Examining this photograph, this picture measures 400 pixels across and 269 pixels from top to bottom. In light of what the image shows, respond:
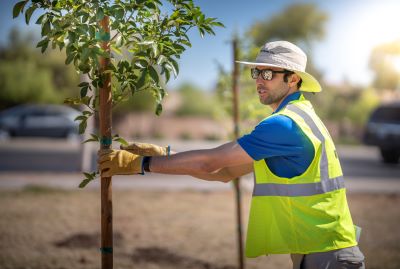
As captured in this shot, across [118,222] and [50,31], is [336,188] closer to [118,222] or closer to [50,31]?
[50,31]

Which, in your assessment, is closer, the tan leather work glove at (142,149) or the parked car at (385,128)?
the tan leather work glove at (142,149)

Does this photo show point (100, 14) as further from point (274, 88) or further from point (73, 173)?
point (73, 173)

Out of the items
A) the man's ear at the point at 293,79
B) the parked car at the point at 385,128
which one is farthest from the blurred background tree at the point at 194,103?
the man's ear at the point at 293,79

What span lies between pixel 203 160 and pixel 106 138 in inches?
22.3

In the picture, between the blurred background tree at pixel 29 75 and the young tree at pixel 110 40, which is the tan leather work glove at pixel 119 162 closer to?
the young tree at pixel 110 40

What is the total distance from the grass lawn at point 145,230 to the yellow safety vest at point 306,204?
10.5 ft

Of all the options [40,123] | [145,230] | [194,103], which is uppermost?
[194,103]

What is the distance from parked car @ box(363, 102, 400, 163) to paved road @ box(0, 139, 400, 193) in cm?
83

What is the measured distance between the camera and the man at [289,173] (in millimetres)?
2607

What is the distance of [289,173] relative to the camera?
8.70 feet

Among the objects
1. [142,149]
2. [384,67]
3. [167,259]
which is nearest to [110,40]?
[142,149]

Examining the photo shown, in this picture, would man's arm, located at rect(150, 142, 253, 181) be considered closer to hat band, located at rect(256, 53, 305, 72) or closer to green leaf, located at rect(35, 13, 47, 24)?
hat band, located at rect(256, 53, 305, 72)

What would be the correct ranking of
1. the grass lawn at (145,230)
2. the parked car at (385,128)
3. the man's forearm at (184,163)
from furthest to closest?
the parked car at (385,128)
the grass lawn at (145,230)
the man's forearm at (184,163)

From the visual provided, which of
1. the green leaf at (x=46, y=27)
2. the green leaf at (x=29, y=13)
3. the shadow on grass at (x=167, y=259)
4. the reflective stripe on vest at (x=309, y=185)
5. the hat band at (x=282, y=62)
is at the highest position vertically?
the green leaf at (x=29, y=13)
